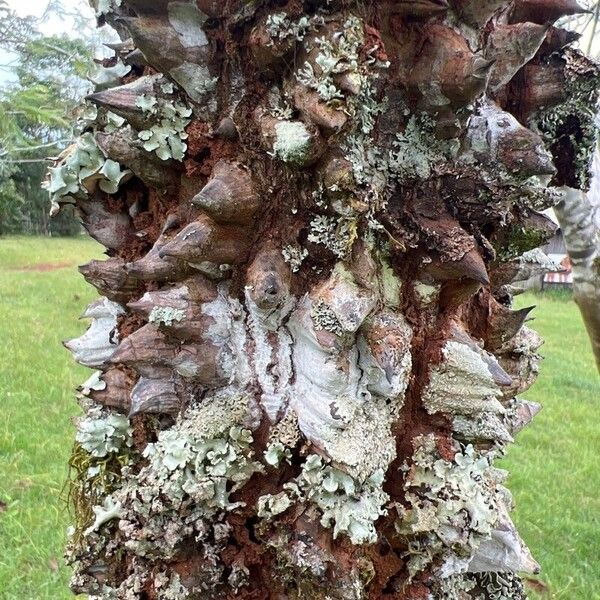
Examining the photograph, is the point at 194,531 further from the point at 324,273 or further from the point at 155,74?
the point at 155,74

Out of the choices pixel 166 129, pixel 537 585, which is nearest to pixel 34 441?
pixel 537 585

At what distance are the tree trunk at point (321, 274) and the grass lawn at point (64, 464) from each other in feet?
7.84

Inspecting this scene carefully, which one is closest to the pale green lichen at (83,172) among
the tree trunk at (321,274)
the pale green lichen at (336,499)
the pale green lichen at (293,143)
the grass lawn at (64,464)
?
the tree trunk at (321,274)

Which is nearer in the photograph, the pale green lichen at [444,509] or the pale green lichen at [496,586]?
the pale green lichen at [444,509]

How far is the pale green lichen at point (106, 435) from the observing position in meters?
1.48

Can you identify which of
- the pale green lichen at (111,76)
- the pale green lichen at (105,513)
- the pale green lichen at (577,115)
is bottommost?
the pale green lichen at (105,513)

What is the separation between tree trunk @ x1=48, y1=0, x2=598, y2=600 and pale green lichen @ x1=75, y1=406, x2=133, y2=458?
10 cm

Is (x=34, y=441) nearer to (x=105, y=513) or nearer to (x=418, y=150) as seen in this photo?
(x=105, y=513)

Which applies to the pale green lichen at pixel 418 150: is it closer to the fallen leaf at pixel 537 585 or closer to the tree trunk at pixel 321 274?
the tree trunk at pixel 321 274

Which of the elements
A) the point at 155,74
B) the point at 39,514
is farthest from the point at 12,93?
the point at 155,74

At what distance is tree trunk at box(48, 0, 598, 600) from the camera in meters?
1.16

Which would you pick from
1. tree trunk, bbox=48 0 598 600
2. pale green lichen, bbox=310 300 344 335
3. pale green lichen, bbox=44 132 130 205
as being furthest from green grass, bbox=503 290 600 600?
pale green lichen, bbox=44 132 130 205

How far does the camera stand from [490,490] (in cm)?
134

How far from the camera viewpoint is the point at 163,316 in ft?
4.06
